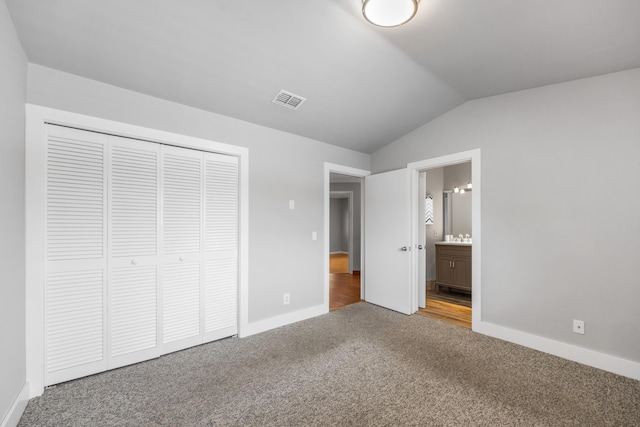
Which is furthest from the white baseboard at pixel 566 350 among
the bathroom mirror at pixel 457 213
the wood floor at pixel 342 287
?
the bathroom mirror at pixel 457 213

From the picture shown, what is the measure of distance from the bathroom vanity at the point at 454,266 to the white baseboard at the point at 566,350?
1.45m

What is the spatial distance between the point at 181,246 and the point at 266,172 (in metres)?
1.20

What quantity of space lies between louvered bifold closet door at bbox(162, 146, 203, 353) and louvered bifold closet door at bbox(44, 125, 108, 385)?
0.46 m

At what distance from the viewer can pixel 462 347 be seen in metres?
2.73

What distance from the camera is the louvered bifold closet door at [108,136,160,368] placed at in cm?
229

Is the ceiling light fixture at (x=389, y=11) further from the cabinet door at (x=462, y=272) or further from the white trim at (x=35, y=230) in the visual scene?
the cabinet door at (x=462, y=272)

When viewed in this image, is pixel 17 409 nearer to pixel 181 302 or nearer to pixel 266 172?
pixel 181 302

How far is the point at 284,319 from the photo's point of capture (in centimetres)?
328

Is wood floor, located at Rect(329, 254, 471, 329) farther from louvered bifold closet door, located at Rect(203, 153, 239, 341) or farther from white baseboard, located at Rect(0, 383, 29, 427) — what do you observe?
white baseboard, located at Rect(0, 383, 29, 427)

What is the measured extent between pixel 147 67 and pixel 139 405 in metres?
2.46

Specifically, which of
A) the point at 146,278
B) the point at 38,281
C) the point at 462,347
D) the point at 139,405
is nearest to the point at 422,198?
the point at 462,347

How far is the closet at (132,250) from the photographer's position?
2.07 meters

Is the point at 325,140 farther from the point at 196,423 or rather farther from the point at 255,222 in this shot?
the point at 196,423

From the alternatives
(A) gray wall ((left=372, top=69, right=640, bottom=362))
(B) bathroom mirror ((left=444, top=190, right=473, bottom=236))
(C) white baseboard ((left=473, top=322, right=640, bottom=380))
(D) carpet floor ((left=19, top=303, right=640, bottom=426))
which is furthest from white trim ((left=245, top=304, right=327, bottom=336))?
(B) bathroom mirror ((left=444, top=190, right=473, bottom=236))
